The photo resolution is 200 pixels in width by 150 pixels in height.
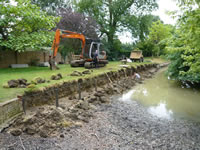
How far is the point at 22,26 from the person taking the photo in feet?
45.6

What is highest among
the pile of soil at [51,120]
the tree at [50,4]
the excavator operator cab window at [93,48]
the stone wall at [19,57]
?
the tree at [50,4]

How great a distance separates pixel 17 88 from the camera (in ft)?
25.3

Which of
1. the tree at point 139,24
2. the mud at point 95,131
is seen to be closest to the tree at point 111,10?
the tree at point 139,24

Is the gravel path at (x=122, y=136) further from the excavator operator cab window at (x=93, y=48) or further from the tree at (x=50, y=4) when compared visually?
the tree at (x=50, y=4)

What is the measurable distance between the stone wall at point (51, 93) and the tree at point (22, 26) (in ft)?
15.6

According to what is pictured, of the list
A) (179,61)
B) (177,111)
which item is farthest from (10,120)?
(179,61)

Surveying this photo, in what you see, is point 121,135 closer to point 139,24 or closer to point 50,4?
point 139,24

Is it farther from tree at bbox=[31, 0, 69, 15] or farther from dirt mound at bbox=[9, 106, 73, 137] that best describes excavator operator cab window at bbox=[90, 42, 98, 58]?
tree at bbox=[31, 0, 69, 15]

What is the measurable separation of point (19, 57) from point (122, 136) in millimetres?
13391

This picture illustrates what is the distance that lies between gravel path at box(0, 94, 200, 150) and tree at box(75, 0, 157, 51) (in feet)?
66.3

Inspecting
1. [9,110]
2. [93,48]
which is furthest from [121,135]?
[93,48]

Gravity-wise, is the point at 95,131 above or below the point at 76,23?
below

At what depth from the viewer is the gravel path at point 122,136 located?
4.91 metres

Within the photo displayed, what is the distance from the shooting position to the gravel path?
4.91 metres
